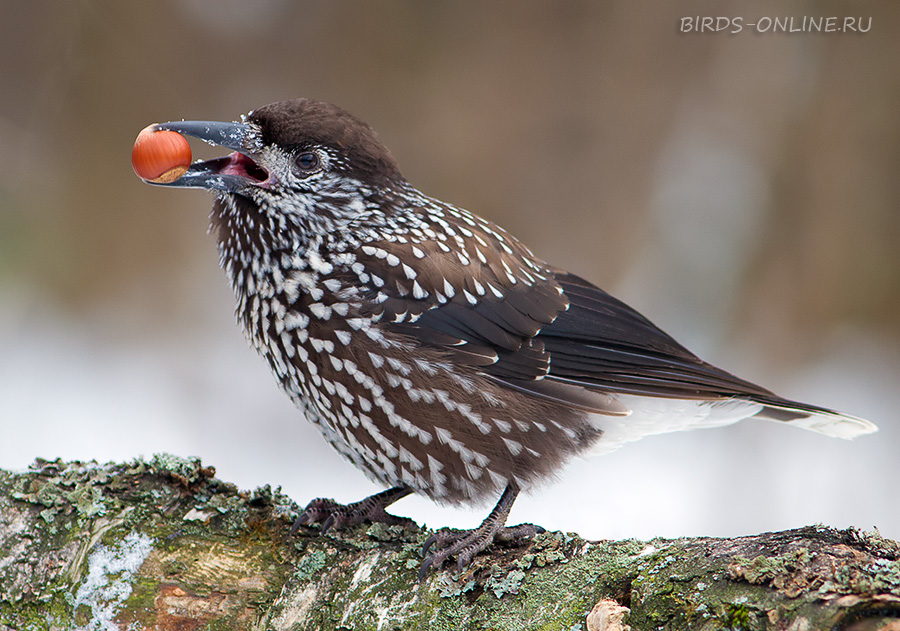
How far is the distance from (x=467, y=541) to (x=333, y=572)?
406mm

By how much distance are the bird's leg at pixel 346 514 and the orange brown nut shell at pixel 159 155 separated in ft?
4.08

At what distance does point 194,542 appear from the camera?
2457mm

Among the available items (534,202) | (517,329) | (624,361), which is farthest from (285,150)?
(534,202)

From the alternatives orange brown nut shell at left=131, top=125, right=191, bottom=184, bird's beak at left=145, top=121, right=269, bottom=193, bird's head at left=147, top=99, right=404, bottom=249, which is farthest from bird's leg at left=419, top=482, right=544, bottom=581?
orange brown nut shell at left=131, top=125, right=191, bottom=184

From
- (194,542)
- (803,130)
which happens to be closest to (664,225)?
(803,130)

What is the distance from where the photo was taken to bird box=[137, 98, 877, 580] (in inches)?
Answer: 108

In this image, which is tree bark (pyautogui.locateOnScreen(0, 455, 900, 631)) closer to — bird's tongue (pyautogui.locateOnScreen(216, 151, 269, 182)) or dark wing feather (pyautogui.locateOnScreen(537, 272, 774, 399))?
dark wing feather (pyautogui.locateOnScreen(537, 272, 774, 399))

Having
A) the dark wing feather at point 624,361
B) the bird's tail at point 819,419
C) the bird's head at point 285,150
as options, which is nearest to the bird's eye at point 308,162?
the bird's head at point 285,150

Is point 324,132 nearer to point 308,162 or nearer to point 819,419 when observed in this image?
point 308,162

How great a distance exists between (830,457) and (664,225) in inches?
85.9

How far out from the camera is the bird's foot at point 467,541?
2.28 meters

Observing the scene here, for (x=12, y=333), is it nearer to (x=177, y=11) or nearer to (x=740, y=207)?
(x=177, y=11)

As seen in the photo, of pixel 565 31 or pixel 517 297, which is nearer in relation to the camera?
pixel 517 297

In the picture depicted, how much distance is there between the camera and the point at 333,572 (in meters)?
2.35
